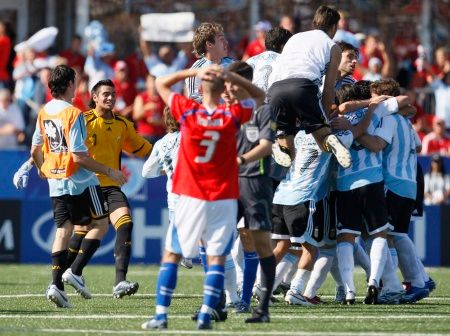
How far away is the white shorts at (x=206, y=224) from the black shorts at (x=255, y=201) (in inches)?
24.5

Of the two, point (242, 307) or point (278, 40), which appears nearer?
point (242, 307)

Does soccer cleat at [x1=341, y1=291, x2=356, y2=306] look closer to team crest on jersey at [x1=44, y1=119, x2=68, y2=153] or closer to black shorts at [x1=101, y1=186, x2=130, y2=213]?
black shorts at [x1=101, y1=186, x2=130, y2=213]

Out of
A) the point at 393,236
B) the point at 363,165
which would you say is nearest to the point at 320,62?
the point at 363,165

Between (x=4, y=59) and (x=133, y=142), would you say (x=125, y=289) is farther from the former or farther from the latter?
(x=4, y=59)

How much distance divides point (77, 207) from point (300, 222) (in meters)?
2.09

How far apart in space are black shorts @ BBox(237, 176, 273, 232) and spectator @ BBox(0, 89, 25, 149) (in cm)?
1118

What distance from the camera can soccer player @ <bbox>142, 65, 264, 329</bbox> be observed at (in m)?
9.35

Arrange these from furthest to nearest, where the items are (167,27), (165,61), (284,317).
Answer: (167,27) → (165,61) → (284,317)

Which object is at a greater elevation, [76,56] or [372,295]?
[76,56]

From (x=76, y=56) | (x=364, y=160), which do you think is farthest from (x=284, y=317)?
(x=76, y=56)

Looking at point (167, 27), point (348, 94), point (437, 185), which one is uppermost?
point (167, 27)

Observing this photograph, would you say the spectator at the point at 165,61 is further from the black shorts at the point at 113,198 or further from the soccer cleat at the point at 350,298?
the soccer cleat at the point at 350,298

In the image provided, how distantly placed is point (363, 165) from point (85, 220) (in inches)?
107

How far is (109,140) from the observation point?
13.2 metres
